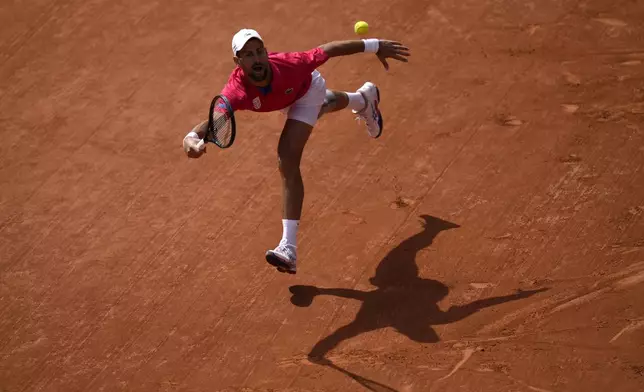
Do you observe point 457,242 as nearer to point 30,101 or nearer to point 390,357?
point 390,357

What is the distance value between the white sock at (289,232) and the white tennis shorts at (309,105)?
84 cm

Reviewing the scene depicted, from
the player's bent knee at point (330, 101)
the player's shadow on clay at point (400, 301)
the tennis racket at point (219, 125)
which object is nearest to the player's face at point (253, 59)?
the tennis racket at point (219, 125)

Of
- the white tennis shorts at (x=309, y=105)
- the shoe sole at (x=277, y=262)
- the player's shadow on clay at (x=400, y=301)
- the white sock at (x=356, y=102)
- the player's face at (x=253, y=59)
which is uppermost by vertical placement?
the player's face at (x=253, y=59)

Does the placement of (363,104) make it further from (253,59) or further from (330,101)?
(253,59)

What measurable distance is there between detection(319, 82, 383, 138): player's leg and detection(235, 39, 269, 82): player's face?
89 centimetres

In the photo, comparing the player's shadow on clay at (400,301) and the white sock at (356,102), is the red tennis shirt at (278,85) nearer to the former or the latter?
the white sock at (356,102)

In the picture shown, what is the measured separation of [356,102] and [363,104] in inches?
3.1

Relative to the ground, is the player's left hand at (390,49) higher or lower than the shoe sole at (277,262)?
higher

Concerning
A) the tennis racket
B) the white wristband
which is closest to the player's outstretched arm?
the white wristband

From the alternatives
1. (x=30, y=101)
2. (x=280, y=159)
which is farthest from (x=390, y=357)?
(x=30, y=101)

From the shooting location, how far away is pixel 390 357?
6.77 m

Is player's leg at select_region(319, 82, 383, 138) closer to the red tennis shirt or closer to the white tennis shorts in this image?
the white tennis shorts

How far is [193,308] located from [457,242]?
2159 millimetres

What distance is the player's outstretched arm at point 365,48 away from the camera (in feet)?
24.9
